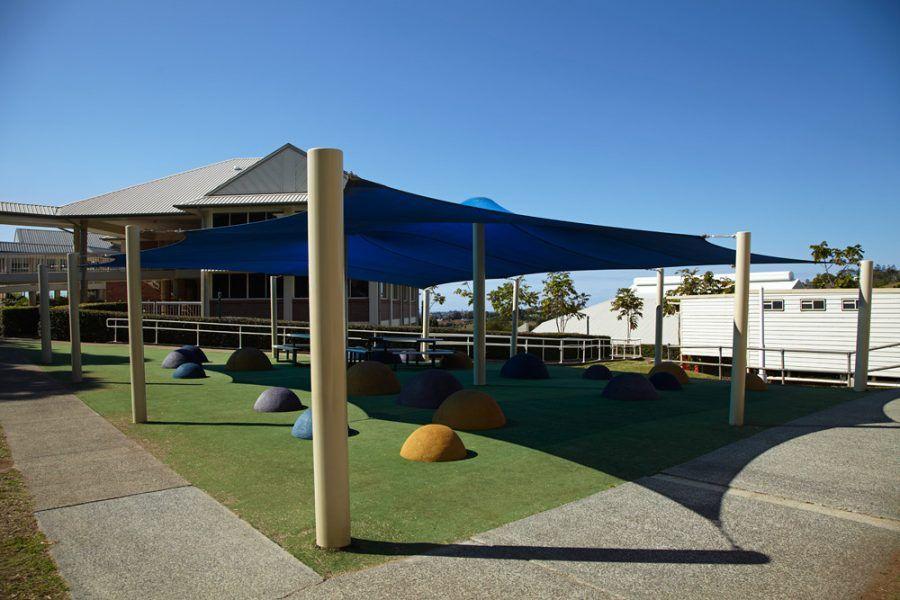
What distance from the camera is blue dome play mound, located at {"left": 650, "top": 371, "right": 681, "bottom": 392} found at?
41.4 ft

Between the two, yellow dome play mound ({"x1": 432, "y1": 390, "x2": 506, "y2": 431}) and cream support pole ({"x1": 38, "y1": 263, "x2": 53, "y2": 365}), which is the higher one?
cream support pole ({"x1": 38, "y1": 263, "x2": 53, "y2": 365})

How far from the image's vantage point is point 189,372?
1367cm

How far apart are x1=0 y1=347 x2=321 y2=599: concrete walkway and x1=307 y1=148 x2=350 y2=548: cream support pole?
1.33ft

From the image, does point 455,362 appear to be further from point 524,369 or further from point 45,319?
point 45,319

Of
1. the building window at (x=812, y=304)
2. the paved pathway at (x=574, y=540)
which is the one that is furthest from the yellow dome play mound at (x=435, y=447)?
the building window at (x=812, y=304)

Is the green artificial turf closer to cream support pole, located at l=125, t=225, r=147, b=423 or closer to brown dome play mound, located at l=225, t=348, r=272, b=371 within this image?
cream support pole, located at l=125, t=225, r=147, b=423

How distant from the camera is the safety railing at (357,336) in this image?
22.5m

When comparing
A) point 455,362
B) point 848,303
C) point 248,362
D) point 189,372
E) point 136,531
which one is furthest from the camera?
point 848,303

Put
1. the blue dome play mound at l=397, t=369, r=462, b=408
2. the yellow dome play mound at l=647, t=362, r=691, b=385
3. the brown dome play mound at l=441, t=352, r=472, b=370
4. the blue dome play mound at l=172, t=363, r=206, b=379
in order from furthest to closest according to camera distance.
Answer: the brown dome play mound at l=441, t=352, r=472, b=370 → the blue dome play mound at l=172, t=363, r=206, b=379 → the yellow dome play mound at l=647, t=362, r=691, b=385 → the blue dome play mound at l=397, t=369, r=462, b=408

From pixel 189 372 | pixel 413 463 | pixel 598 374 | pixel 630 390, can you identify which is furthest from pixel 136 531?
pixel 598 374

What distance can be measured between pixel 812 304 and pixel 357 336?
61.5 feet

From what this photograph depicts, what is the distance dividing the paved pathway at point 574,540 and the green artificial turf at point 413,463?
0.80ft

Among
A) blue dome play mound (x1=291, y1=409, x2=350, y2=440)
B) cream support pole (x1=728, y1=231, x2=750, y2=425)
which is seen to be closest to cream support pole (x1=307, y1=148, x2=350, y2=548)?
blue dome play mound (x1=291, y1=409, x2=350, y2=440)

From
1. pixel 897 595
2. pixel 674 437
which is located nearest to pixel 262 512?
pixel 897 595
